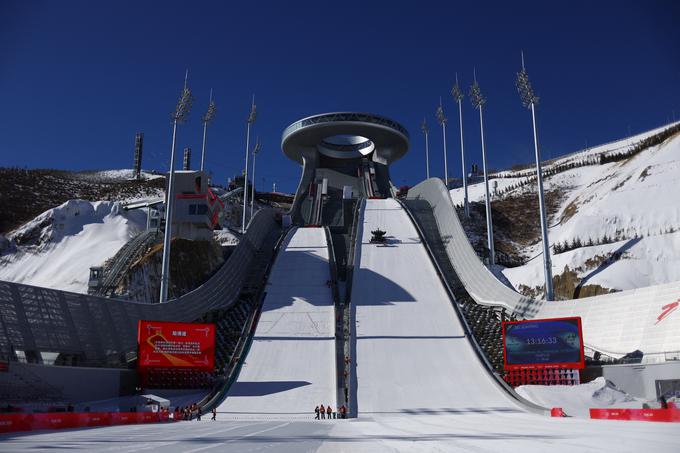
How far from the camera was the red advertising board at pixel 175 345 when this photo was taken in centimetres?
2119

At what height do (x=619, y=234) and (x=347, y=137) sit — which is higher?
(x=347, y=137)

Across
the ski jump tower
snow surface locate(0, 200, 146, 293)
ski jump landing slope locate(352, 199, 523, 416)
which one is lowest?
ski jump landing slope locate(352, 199, 523, 416)

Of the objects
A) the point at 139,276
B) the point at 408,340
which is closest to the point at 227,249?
the point at 139,276

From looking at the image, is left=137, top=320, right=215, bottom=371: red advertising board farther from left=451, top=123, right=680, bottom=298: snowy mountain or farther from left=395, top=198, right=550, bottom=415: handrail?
left=451, top=123, right=680, bottom=298: snowy mountain

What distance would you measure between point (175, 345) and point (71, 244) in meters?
18.7

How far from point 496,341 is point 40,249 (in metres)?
29.2

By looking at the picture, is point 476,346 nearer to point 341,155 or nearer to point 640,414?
point 640,414

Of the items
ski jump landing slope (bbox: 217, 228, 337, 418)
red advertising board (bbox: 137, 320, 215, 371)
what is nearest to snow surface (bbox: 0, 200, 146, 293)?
red advertising board (bbox: 137, 320, 215, 371)

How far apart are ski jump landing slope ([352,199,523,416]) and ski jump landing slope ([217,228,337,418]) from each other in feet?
4.87

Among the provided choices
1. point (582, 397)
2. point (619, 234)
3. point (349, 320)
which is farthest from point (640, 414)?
point (619, 234)

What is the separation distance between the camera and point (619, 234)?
113 feet

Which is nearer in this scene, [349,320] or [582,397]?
[582,397]

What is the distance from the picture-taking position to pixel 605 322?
21094 millimetres

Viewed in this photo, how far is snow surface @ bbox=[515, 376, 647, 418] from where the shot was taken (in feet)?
57.3
